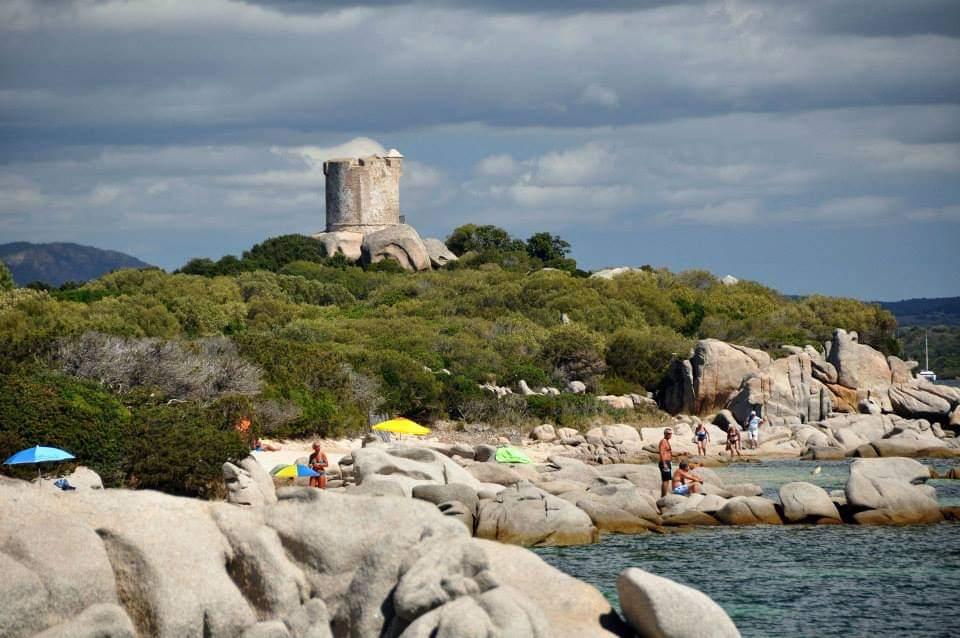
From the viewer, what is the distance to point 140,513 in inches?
522

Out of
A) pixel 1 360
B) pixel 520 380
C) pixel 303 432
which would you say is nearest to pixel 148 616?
pixel 1 360

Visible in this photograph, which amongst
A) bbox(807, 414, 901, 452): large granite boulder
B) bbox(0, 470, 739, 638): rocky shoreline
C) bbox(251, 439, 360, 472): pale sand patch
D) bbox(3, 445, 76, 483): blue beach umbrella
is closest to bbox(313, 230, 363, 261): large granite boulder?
bbox(807, 414, 901, 452): large granite boulder

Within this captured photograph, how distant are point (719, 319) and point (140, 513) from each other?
56.3 meters

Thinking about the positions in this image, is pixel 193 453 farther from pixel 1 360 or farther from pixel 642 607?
pixel 642 607

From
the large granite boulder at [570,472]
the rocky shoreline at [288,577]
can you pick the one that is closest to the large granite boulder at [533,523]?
the large granite boulder at [570,472]

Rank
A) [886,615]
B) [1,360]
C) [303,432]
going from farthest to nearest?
[303,432], [1,360], [886,615]

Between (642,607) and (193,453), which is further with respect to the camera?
(193,453)

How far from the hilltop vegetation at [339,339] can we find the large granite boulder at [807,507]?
10.3m

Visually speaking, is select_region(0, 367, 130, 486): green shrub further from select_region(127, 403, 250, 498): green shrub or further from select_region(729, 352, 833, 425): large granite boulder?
select_region(729, 352, 833, 425): large granite boulder

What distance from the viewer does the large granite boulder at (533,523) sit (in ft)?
74.8

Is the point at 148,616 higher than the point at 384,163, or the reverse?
the point at 384,163

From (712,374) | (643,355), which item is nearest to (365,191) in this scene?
(643,355)

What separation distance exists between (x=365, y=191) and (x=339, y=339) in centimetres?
3758

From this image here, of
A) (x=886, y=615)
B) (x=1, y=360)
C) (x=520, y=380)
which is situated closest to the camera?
(x=886, y=615)
